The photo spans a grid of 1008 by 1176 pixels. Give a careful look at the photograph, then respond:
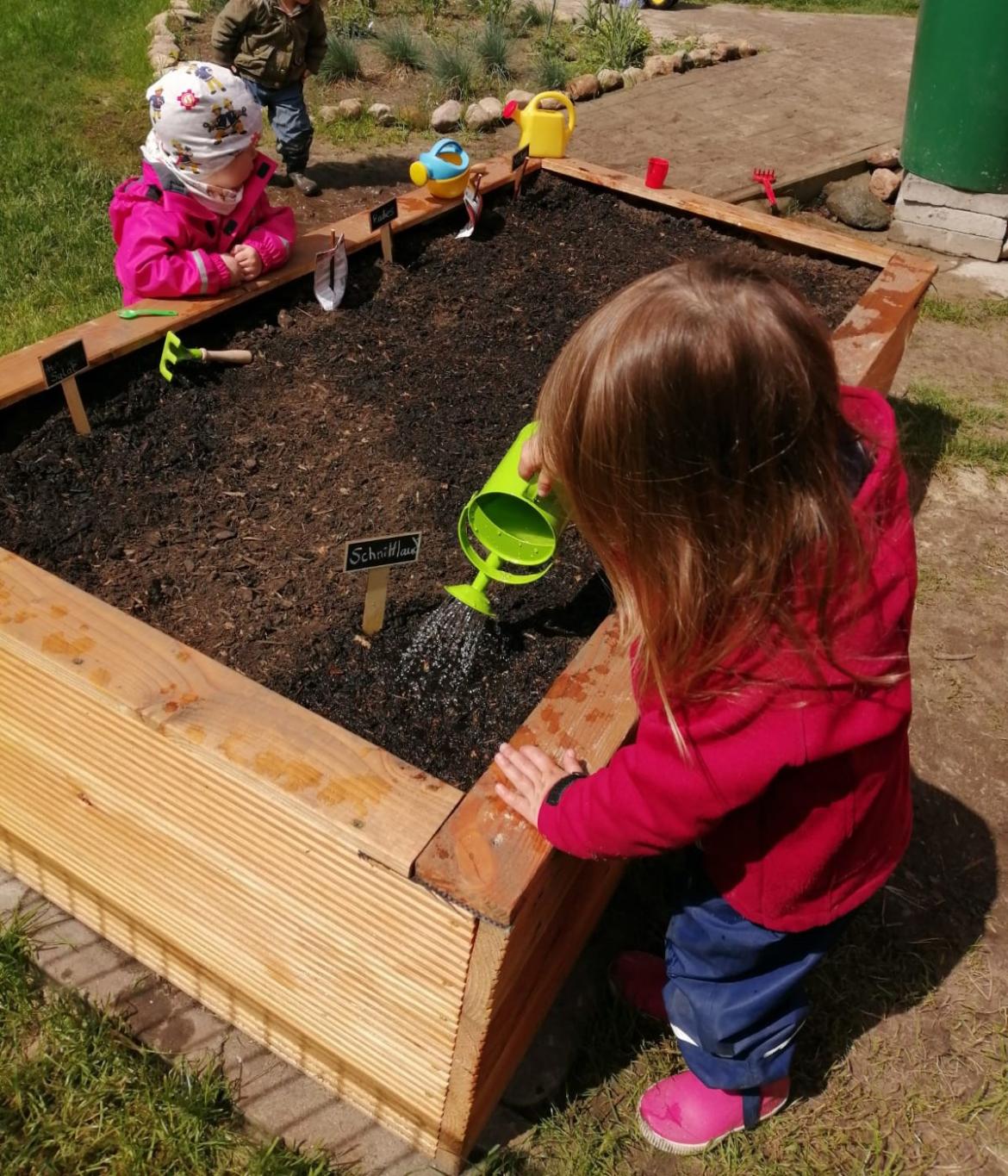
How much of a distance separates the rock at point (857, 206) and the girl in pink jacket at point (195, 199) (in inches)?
154

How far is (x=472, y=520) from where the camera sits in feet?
6.27

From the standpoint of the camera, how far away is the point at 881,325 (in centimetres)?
282

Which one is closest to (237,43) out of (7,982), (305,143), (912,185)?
(305,143)

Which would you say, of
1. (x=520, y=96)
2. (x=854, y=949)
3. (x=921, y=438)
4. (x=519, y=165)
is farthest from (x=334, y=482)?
(x=520, y=96)

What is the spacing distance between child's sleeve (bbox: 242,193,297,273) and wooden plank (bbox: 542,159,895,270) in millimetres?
1252

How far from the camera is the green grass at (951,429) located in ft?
12.5

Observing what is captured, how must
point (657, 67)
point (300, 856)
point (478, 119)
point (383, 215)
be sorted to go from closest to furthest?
point (300, 856)
point (383, 215)
point (478, 119)
point (657, 67)

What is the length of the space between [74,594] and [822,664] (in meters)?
1.15

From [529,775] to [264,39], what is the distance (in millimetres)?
4914

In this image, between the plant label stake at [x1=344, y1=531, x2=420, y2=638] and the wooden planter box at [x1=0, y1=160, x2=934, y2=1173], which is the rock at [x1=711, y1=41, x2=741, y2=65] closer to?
the plant label stake at [x1=344, y1=531, x2=420, y2=638]

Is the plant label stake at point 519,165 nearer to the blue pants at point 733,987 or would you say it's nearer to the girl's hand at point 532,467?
the girl's hand at point 532,467

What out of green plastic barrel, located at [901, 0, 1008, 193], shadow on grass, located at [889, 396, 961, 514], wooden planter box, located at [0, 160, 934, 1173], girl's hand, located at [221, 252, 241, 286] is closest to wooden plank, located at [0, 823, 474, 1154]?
wooden planter box, located at [0, 160, 934, 1173]

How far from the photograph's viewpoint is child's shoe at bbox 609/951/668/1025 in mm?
2045

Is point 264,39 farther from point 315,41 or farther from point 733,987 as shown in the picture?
point 733,987
